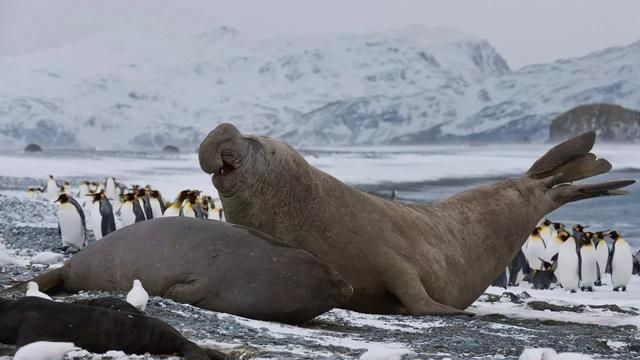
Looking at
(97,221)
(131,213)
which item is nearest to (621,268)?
(131,213)

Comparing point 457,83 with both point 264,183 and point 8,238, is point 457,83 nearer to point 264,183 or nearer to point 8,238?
point 8,238

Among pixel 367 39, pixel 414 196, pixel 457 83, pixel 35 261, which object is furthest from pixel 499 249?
pixel 367 39

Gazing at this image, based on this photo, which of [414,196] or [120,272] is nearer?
[120,272]

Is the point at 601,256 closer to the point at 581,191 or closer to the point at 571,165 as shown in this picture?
the point at 571,165

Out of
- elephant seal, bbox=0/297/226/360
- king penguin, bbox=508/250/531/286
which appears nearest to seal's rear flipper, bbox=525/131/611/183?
elephant seal, bbox=0/297/226/360

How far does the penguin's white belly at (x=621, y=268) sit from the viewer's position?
12.7 meters

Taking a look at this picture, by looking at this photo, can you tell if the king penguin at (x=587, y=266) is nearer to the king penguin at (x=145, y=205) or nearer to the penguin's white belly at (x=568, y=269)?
the penguin's white belly at (x=568, y=269)

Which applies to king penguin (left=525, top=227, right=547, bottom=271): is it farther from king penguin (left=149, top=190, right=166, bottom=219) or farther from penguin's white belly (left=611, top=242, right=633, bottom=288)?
king penguin (left=149, top=190, right=166, bottom=219)

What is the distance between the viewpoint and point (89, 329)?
10.7ft

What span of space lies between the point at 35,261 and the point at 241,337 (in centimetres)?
386

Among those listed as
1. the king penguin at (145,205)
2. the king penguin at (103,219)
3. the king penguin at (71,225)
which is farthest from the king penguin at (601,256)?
the king penguin at (71,225)

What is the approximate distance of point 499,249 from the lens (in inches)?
249

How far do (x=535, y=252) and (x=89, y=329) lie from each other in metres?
11.7

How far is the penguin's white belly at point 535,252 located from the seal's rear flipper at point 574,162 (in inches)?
287
